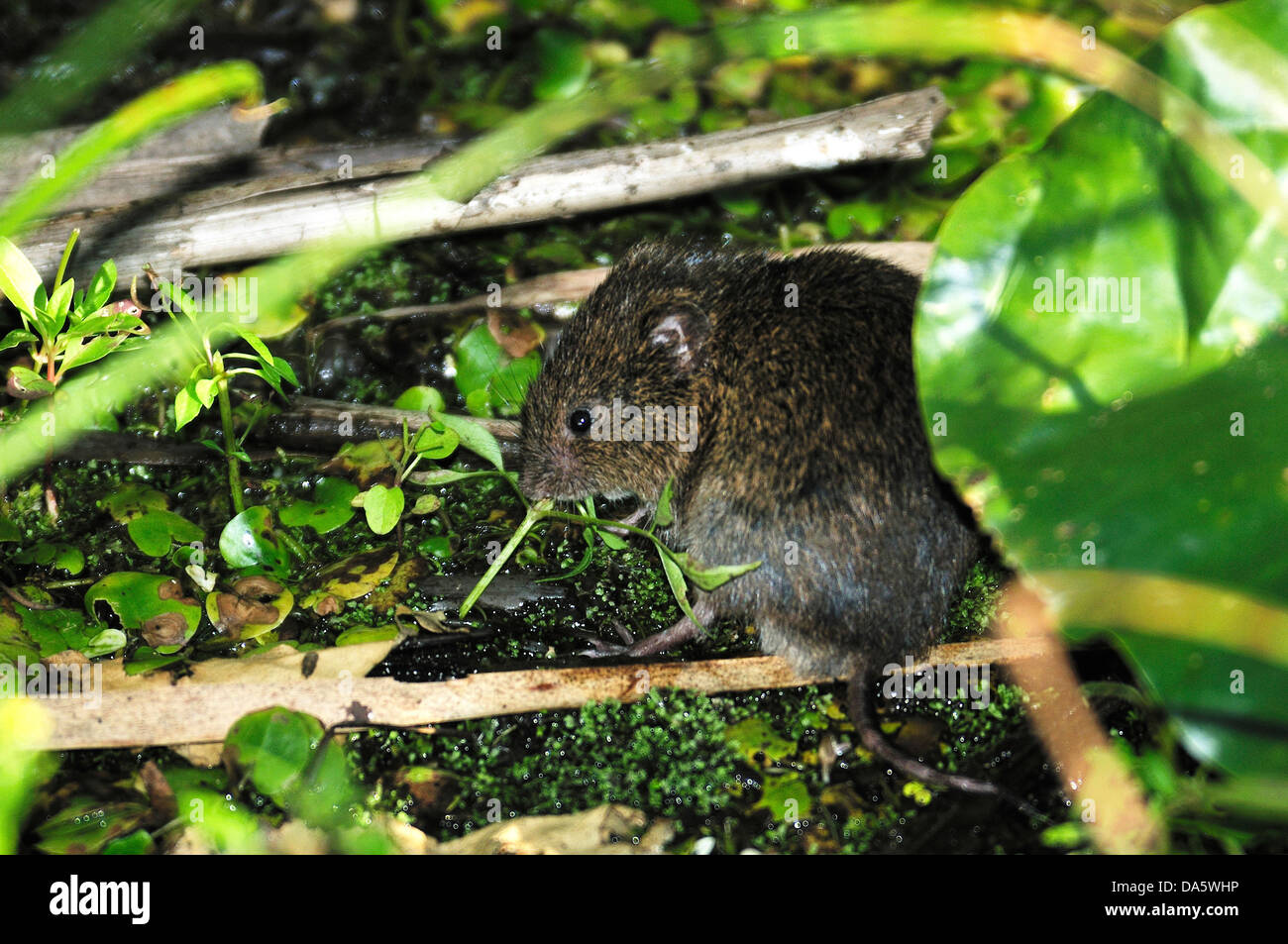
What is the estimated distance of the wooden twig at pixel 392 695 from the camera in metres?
3.35

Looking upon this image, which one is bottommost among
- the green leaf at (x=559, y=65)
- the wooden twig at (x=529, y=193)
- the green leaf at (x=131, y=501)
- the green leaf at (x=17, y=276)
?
the green leaf at (x=131, y=501)

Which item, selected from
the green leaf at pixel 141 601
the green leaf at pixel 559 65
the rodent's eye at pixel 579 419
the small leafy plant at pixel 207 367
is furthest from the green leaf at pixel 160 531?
the green leaf at pixel 559 65

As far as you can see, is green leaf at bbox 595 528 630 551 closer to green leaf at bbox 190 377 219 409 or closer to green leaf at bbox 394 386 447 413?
green leaf at bbox 394 386 447 413

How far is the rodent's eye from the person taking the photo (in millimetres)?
4145

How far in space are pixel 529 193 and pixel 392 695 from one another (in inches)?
88.1

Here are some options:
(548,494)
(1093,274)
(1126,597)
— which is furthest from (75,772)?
(1093,274)

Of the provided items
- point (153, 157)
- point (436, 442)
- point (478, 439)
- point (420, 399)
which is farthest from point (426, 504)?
point (153, 157)

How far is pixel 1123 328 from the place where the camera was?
2.88 metres

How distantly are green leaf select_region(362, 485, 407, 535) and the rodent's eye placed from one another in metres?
0.72

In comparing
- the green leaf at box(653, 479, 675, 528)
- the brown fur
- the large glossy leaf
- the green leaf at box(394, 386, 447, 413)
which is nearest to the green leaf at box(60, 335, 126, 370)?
the green leaf at box(394, 386, 447, 413)

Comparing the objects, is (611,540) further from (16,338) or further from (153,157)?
(153,157)

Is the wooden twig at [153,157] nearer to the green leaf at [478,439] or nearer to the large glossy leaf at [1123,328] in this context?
the green leaf at [478,439]

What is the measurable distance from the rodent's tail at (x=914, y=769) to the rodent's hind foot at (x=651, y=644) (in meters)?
0.67
